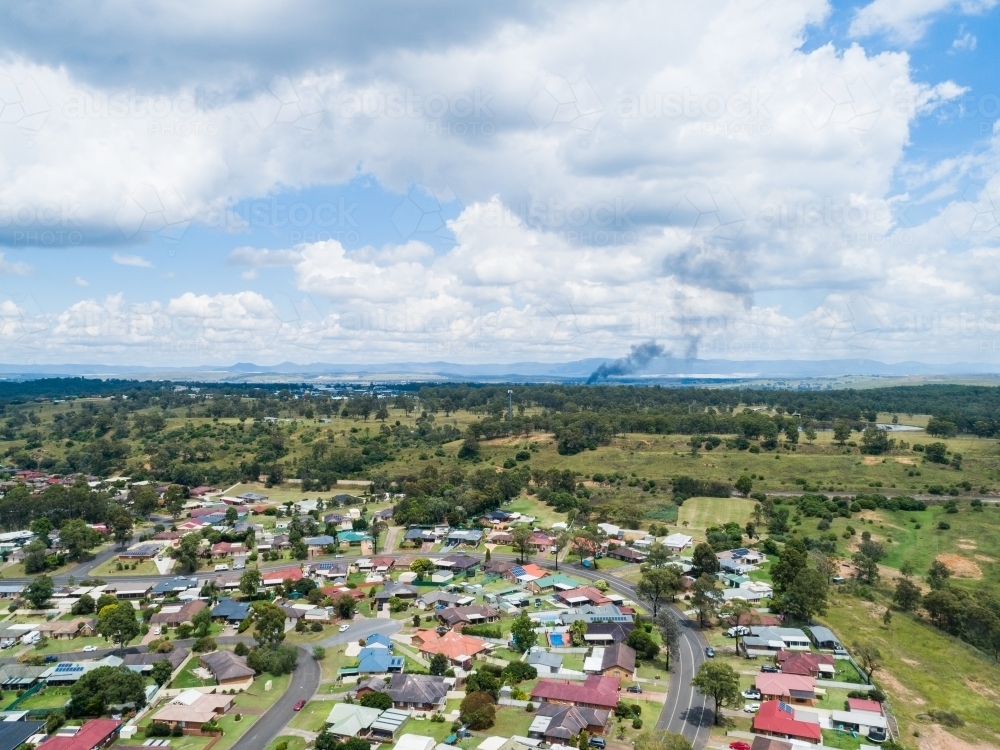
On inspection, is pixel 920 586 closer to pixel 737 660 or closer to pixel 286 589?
pixel 737 660

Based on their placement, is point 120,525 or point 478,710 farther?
point 120,525

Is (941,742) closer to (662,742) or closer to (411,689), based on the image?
(662,742)

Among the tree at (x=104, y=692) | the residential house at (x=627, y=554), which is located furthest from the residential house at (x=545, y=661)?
the residential house at (x=627, y=554)

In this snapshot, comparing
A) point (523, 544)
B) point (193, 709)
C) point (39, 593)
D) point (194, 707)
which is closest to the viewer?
point (193, 709)

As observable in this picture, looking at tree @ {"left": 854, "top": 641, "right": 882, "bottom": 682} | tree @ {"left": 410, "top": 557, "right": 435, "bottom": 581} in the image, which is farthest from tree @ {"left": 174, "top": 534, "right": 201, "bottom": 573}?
tree @ {"left": 854, "top": 641, "right": 882, "bottom": 682}

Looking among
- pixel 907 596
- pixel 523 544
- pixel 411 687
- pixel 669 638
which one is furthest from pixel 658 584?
pixel 411 687

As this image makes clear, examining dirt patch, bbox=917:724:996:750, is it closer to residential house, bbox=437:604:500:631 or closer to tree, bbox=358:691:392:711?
tree, bbox=358:691:392:711

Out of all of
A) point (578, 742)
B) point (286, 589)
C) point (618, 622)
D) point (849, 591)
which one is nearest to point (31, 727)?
point (286, 589)

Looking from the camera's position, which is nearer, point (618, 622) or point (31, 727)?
point (31, 727)
